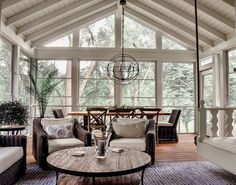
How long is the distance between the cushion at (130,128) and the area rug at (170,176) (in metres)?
0.67

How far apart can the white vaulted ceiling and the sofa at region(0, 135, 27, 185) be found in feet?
8.76

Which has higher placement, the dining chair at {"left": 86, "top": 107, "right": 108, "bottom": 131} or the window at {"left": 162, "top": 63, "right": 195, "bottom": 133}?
the window at {"left": 162, "top": 63, "right": 195, "bottom": 133}

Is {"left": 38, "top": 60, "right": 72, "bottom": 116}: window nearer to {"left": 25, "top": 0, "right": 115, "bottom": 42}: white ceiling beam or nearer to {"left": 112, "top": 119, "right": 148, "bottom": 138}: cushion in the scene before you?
{"left": 25, "top": 0, "right": 115, "bottom": 42}: white ceiling beam

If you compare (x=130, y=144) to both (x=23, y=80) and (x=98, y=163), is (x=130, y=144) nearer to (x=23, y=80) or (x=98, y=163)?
(x=98, y=163)

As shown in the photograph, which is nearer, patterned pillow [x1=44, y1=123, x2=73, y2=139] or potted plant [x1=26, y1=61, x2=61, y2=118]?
patterned pillow [x1=44, y1=123, x2=73, y2=139]

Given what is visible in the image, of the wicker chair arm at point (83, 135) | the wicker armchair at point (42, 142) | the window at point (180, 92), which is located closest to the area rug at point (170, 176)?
the wicker armchair at point (42, 142)

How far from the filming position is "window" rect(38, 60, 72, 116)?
7988mm

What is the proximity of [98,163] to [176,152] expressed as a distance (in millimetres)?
3187

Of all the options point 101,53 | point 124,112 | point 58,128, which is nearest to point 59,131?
point 58,128

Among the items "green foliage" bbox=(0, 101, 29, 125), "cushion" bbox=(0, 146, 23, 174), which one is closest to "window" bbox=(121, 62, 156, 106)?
"green foliage" bbox=(0, 101, 29, 125)

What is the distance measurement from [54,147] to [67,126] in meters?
0.69

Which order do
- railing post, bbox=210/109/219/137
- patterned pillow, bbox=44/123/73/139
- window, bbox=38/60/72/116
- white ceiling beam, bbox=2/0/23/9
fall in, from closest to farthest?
1. railing post, bbox=210/109/219/137
2. patterned pillow, bbox=44/123/73/139
3. white ceiling beam, bbox=2/0/23/9
4. window, bbox=38/60/72/116

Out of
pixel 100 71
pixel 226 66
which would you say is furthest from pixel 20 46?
pixel 226 66

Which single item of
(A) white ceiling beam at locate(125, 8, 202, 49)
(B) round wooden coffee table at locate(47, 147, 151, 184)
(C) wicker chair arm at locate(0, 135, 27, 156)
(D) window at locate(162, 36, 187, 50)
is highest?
(A) white ceiling beam at locate(125, 8, 202, 49)
